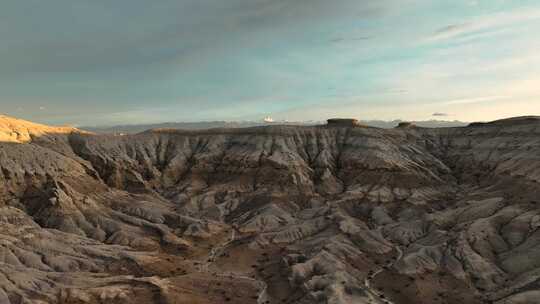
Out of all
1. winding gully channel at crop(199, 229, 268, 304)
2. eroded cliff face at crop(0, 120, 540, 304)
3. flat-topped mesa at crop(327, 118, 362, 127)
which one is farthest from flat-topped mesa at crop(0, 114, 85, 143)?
flat-topped mesa at crop(327, 118, 362, 127)

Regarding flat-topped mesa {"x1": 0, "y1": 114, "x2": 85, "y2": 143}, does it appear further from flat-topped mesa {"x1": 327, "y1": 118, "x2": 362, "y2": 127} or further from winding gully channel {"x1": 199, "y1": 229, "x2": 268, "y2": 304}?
flat-topped mesa {"x1": 327, "y1": 118, "x2": 362, "y2": 127}

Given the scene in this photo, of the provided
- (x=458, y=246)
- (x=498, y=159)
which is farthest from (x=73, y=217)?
(x=498, y=159)

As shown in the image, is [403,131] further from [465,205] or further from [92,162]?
[92,162]

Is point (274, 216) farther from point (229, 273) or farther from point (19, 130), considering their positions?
point (19, 130)

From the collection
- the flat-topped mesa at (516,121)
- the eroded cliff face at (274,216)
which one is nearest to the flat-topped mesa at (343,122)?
the eroded cliff face at (274,216)

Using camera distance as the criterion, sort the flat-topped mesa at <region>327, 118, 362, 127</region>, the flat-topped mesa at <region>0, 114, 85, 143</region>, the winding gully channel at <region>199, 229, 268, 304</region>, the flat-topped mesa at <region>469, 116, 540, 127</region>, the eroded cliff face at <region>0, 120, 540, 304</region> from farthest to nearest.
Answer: the flat-topped mesa at <region>327, 118, 362, 127</region> < the flat-topped mesa at <region>469, 116, 540, 127</region> < the flat-topped mesa at <region>0, 114, 85, 143</region> < the winding gully channel at <region>199, 229, 268, 304</region> < the eroded cliff face at <region>0, 120, 540, 304</region>

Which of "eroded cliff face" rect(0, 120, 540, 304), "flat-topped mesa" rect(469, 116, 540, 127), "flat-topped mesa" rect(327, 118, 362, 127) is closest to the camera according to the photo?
"eroded cliff face" rect(0, 120, 540, 304)

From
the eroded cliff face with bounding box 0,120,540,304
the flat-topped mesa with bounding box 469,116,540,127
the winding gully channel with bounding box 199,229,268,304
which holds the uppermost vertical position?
the flat-topped mesa with bounding box 469,116,540,127

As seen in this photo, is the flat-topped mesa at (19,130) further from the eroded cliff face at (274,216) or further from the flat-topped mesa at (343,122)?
the flat-topped mesa at (343,122)
